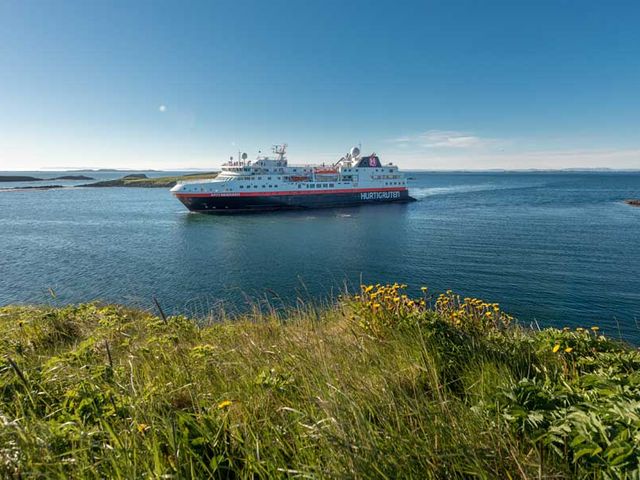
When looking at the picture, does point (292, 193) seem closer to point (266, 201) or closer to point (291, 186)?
point (291, 186)

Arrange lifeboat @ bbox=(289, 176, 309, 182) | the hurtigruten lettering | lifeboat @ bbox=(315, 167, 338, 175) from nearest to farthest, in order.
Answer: lifeboat @ bbox=(289, 176, 309, 182) < lifeboat @ bbox=(315, 167, 338, 175) < the hurtigruten lettering

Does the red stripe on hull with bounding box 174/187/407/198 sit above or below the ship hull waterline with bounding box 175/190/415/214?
above

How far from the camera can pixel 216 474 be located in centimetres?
204

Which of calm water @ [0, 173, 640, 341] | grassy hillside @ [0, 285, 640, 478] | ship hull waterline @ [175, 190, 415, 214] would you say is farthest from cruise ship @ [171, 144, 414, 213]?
grassy hillside @ [0, 285, 640, 478]

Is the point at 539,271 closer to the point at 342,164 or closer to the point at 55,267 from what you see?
the point at 55,267

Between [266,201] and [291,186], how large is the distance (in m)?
5.70

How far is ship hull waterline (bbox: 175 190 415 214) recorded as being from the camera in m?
51.9

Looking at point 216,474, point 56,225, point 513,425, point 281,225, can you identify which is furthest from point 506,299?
point 56,225

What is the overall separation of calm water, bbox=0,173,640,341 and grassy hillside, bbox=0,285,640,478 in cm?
557

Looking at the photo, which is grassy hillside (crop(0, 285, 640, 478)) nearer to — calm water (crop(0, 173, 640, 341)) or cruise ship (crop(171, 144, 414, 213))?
calm water (crop(0, 173, 640, 341))

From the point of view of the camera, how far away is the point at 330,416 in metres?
2.06

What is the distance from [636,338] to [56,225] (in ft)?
199

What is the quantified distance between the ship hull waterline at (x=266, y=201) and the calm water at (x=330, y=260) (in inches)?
198

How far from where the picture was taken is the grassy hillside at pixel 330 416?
1.84 m
